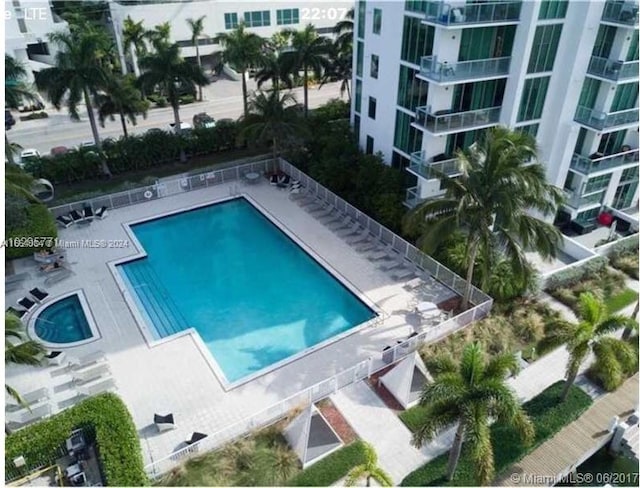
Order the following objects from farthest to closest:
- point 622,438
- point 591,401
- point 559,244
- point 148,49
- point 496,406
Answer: point 148,49
point 559,244
point 591,401
point 622,438
point 496,406

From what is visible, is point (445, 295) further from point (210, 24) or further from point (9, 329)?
point (210, 24)

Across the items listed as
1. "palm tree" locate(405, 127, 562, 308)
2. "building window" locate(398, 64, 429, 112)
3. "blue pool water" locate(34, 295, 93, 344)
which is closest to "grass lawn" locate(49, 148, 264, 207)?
"blue pool water" locate(34, 295, 93, 344)

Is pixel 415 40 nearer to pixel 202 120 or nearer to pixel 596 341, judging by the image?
pixel 596 341

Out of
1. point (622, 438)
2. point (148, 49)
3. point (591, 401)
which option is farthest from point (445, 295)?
point (148, 49)

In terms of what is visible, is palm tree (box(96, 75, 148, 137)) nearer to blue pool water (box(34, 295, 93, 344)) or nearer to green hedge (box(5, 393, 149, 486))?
blue pool water (box(34, 295, 93, 344))

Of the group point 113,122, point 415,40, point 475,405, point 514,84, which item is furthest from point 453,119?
point 113,122

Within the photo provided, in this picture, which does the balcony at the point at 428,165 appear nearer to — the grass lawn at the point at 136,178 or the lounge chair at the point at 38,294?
A: the grass lawn at the point at 136,178

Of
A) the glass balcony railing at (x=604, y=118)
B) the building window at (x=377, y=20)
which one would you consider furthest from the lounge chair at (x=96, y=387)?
the glass balcony railing at (x=604, y=118)
